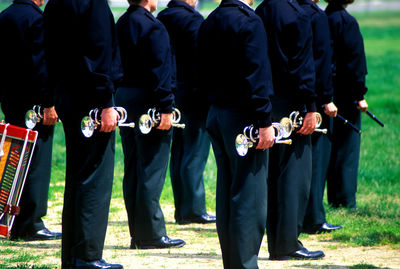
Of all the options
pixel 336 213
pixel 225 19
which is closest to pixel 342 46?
pixel 336 213

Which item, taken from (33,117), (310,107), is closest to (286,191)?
(310,107)

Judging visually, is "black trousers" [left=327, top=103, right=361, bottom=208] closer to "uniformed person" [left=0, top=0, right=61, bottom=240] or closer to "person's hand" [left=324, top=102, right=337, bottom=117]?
"person's hand" [left=324, top=102, right=337, bottom=117]

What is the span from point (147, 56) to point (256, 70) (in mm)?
1593

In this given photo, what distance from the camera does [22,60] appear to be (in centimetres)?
685

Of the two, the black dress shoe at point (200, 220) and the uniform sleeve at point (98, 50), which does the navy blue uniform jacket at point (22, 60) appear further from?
the black dress shoe at point (200, 220)

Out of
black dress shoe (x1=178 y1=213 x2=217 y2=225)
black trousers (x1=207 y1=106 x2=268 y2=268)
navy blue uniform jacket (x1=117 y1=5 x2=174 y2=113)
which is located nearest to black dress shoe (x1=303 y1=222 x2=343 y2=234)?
black dress shoe (x1=178 y1=213 x2=217 y2=225)

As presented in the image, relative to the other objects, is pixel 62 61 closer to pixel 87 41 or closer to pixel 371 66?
pixel 87 41

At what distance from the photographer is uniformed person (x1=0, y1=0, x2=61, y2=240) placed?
6801 millimetres

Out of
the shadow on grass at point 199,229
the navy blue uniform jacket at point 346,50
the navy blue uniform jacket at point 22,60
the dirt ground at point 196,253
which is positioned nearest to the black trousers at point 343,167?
the navy blue uniform jacket at point 346,50

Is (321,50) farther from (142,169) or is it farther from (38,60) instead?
(38,60)

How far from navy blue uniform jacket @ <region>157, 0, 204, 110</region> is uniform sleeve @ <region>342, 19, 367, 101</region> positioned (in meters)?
1.55

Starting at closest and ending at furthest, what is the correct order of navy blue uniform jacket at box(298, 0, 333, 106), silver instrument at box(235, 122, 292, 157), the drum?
silver instrument at box(235, 122, 292, 157) → the drum → navy blue uniform jacket at box(298, 0, 333, 106)

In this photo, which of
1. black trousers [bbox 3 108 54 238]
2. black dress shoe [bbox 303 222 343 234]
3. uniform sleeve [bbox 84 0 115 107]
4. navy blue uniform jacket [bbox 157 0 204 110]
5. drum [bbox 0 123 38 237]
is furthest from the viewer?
navy blue uniform jacket [bbox 157 0 204 110]

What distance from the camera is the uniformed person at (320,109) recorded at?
6.82 m
